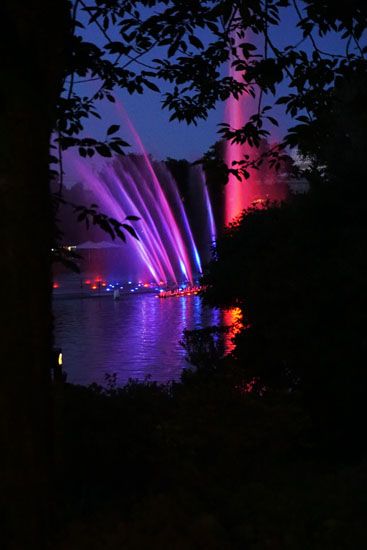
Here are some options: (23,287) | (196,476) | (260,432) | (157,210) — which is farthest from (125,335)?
(157,210)

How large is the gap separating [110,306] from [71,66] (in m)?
23.3

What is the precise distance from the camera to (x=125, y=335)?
59.2ft

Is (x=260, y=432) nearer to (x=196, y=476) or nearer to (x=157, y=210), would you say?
(x=196, y=476)

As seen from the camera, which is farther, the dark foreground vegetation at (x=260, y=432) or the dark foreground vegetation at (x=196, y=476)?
the dark foreground vegetation at (x=260, y=432)

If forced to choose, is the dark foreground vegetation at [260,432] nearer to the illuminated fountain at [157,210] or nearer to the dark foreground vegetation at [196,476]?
the dark foreground vegetation at [196,476]

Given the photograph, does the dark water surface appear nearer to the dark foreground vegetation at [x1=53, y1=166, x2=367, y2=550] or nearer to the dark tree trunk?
the dark foreground vegetation at [x1=53, y1=166, x2=367, y2=550]

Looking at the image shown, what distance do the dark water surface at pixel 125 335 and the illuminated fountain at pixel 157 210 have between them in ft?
21.7

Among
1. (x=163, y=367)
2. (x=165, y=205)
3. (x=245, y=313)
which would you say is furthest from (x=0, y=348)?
(x=165, y=205)

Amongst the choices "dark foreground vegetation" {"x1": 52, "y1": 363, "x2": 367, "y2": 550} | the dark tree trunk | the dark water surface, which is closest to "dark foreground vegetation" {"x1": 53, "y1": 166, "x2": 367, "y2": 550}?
"dark foreground vegetation" {"x1": 52, "y1": 363, "x2": 367, "y2": 550}

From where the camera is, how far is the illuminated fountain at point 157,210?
37.9 m

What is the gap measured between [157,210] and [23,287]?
40535 mm

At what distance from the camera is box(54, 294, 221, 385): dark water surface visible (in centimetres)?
1307

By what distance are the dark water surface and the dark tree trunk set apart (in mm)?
8993

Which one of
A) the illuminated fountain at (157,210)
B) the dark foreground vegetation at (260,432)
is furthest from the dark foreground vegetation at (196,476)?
the illuminated fountain at (157,210)
